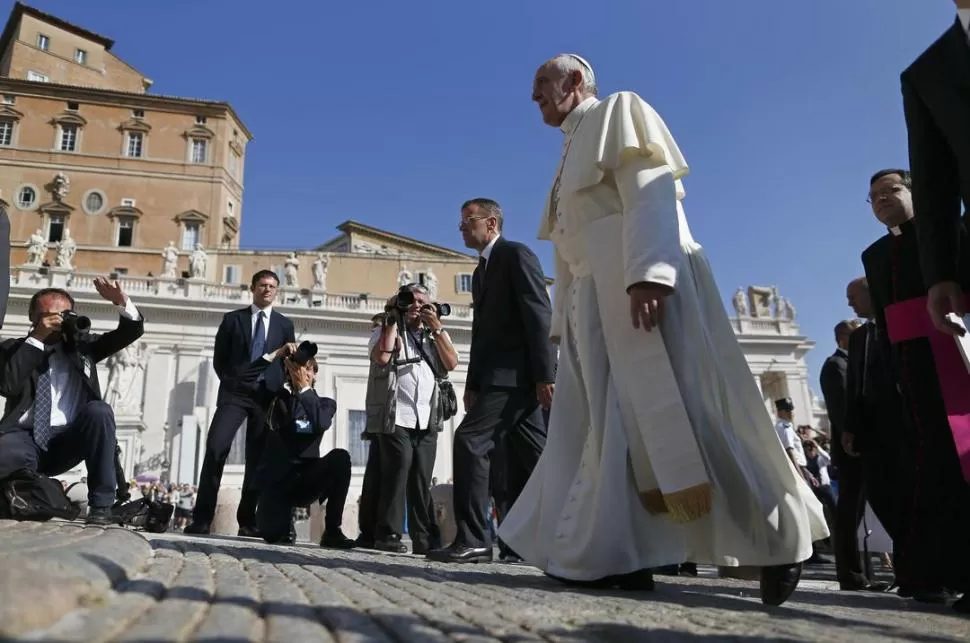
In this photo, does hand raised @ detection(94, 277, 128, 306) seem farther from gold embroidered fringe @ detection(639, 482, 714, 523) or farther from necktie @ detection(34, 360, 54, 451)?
gold embroidered fringe @ detection(639, 482, 714, 523)

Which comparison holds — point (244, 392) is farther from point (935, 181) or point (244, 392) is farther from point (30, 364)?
point (935, 181)

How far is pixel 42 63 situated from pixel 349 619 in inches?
2294

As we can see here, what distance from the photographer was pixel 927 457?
3.22 metres

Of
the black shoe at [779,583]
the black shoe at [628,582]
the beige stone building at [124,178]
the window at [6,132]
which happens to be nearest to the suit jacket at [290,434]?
the black shoe at [628,582]

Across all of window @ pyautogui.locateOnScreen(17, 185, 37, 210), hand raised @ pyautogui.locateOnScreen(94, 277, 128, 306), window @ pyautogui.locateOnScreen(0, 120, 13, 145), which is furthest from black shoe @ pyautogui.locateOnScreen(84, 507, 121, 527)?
window @ pyautogui.locateOnScreen(0, 120, 13, 145)

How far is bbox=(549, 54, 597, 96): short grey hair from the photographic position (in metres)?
3.78

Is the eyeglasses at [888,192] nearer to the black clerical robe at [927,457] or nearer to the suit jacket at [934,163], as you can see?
the black clerical robe at [927,457]

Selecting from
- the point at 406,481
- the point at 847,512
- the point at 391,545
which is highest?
the point at 406,481

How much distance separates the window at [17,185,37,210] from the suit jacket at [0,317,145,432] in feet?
156

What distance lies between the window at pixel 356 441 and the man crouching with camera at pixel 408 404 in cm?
2445

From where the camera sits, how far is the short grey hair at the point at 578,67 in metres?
3.78

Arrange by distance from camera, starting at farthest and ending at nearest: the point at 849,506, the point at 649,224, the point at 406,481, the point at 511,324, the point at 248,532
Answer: the point at 248,532
the point at 406,481
the point at 849,506
the point at 511,324
the point at 649,224

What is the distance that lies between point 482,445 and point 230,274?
43.8m

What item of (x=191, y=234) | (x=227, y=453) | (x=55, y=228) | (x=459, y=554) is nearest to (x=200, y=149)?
(x=191, y=234)
